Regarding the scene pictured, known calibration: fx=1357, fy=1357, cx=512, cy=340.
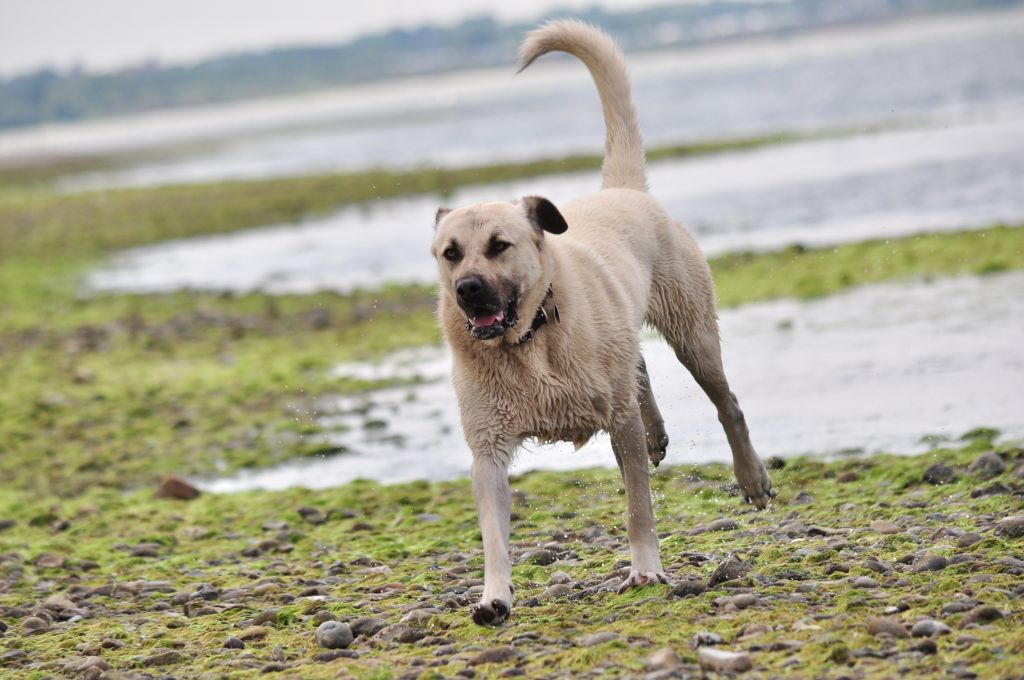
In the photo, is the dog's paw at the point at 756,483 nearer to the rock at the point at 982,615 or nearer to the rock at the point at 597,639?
the rock at the point at 597,639

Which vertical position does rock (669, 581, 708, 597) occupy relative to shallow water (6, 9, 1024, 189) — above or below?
below

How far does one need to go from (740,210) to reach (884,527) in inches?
717

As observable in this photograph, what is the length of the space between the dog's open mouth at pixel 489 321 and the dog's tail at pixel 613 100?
2355mm

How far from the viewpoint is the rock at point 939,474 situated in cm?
773

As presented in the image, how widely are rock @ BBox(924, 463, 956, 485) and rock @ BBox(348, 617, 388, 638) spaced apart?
3427 mm

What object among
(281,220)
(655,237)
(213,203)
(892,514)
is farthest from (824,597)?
(213,203)

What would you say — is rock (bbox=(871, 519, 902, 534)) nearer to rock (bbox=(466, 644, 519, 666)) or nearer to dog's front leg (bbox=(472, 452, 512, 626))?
dog's front leg (bbox=(472, 452, 512, 626))

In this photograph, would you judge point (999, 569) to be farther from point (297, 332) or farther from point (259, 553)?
point (297, 332)

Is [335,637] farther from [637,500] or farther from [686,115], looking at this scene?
[686,115]

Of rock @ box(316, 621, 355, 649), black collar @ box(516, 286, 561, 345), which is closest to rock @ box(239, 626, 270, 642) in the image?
rock @ box(316, 621, 355, 649)

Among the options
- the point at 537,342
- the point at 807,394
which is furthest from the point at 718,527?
the point at 807,394

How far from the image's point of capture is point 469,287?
585cm

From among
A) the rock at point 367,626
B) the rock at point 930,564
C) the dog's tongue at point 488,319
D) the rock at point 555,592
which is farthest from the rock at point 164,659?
the rock at point 930,564

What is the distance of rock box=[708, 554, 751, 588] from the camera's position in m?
6.10
